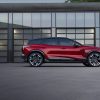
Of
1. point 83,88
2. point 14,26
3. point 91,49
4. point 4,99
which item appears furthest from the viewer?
point 14,26

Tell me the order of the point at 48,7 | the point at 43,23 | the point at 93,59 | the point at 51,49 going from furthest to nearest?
the point at 48,7
the point at 43,23
the point at 51,49
the point at 93,59

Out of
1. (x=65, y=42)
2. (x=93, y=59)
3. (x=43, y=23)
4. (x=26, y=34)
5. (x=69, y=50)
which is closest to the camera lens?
(x=93, y=59)

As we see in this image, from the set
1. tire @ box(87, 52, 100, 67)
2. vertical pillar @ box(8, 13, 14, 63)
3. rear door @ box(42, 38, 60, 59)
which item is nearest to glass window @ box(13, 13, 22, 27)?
vertical pillar @ box(8, 13, 14, 63)

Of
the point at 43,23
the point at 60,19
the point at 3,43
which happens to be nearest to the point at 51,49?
the point at 43,23

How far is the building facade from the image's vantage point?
33.0 m

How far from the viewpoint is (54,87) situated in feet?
39.0

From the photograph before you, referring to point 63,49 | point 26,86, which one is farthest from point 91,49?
point 26,86

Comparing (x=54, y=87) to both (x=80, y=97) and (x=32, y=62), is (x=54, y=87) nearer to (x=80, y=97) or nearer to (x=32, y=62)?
(x=80, y=97)

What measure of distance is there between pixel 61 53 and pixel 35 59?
1.48 metres

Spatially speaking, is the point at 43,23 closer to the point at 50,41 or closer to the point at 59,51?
the point at 50,41

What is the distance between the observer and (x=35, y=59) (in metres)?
24.0

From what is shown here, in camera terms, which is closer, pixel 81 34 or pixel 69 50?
pixel 69 50

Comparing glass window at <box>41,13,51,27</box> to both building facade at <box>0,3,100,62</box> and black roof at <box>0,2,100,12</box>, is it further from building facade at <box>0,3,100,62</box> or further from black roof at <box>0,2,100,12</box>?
black roof at <box>0,2,100,12</box>

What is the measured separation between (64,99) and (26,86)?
292 centimetres
